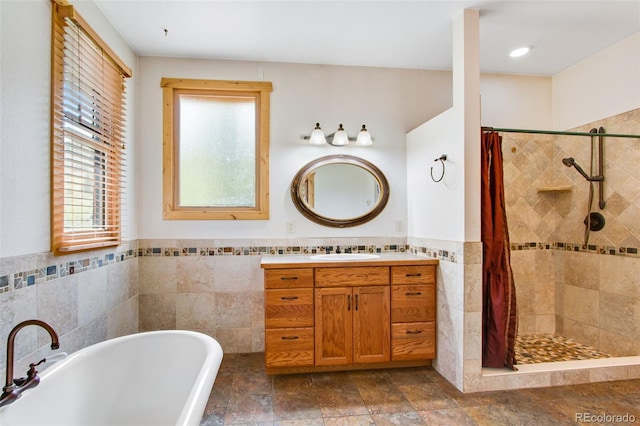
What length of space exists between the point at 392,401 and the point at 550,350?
166 cm

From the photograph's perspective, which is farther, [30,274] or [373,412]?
[373,412]

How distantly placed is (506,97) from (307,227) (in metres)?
2.41

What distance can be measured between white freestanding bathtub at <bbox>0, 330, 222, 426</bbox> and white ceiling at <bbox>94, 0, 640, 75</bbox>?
2.18 m

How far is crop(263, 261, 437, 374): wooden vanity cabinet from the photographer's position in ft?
8.01

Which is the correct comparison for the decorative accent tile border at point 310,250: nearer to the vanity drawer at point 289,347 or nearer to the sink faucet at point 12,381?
the vanity drawer at point 289,347

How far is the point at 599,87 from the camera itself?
288 cm

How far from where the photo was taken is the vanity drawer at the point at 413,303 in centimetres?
254

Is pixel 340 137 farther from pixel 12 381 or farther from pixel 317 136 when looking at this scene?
pixel 12 381

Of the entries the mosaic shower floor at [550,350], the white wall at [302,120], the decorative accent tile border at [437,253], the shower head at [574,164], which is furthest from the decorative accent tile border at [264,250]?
the shower head at [574,164]

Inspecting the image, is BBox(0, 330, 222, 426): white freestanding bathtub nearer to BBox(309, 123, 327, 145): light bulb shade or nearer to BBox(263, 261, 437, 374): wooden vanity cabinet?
BBox(263, 261, 437, 374): wooden vanity cabinet

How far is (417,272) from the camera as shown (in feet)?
8.42

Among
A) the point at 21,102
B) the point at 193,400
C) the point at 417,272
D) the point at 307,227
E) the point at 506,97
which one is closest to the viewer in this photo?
the point at 193,400

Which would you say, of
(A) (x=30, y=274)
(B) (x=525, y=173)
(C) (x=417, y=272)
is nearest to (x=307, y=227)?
(C) (x=417, y=272)

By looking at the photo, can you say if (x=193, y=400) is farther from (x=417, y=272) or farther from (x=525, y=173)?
(x=525, y=173)
